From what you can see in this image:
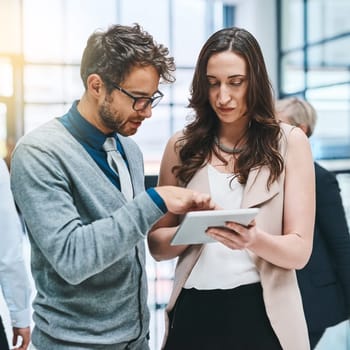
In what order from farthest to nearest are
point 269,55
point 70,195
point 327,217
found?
1. point 269,55
2. point 327,217
3. point 70,195

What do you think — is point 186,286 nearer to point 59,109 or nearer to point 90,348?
point 90,348

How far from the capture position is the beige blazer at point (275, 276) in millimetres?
1465

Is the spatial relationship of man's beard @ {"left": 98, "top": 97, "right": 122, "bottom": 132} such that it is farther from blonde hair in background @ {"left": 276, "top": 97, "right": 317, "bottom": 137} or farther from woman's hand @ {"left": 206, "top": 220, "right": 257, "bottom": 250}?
Result: blonde hair in background @ {"left": 276, "top": 97, "right": 317, "bottom": 137}

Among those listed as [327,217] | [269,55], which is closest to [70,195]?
[327,217]

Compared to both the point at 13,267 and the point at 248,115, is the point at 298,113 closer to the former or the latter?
the point at 248,115

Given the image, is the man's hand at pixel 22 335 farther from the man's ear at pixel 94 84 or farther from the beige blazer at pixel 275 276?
the man's ear at pixel 94 84

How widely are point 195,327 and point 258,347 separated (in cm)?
17

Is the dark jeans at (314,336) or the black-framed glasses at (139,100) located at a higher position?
the black-framed glasses at (139,100)

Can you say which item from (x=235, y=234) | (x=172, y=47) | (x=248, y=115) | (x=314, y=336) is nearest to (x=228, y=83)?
(x=248, y=115)

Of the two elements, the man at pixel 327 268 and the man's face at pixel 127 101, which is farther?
the man at pixel 327 268

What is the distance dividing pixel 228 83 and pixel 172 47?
8.47 metres

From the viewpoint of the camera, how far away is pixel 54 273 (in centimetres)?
129

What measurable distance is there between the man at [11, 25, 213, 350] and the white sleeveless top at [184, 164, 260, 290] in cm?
17

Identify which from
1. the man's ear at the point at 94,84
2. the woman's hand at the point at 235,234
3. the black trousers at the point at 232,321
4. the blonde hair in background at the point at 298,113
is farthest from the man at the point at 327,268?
the man's ear at the point at 94,84
